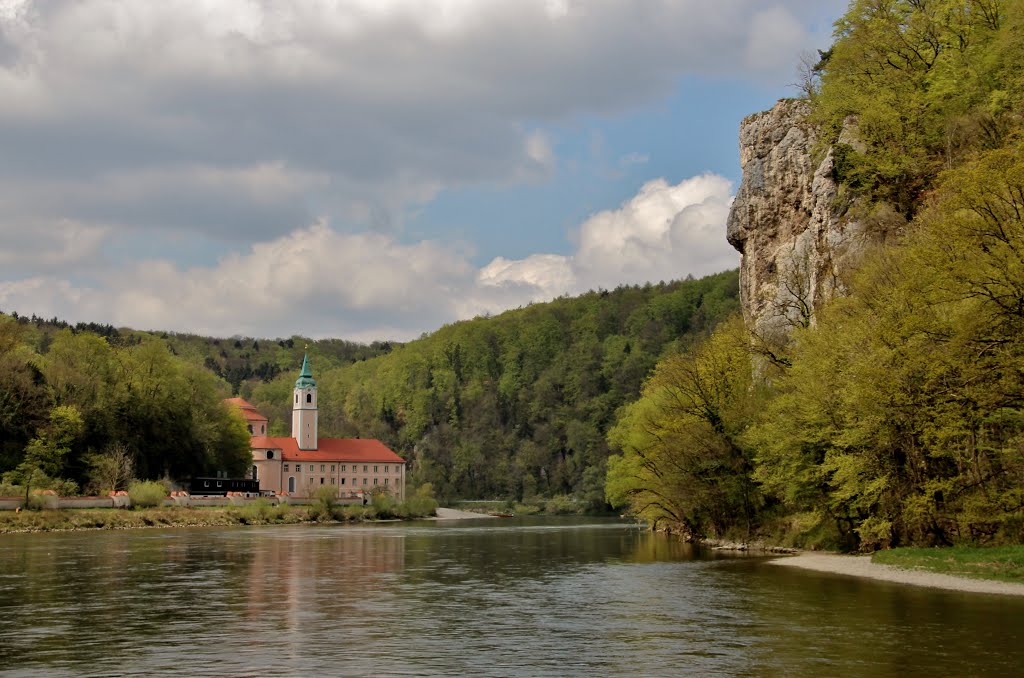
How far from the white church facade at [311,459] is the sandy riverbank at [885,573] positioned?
406ft

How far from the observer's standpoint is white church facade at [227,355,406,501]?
551 ft

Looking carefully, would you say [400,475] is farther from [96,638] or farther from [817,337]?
[96,638]

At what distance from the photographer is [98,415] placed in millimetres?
115125

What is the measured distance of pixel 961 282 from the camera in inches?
1351

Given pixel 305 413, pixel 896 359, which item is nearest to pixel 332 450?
pixel 305 413

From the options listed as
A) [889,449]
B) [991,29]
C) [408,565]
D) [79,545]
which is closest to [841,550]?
[889,449]

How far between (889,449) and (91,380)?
95614 millimetres

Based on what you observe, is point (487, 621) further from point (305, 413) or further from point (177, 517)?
point (305, 413)

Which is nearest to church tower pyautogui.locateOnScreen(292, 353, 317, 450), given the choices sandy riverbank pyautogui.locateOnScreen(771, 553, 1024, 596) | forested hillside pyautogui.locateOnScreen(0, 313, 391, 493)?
forested hillside pyautogui.locateOnScreen(0, 313, 391, 493)

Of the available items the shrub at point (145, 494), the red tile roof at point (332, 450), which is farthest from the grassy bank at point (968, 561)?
the red tile roof at point (332, 450)

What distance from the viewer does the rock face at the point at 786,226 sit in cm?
6334

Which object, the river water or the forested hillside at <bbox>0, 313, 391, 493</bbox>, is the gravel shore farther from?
the river water

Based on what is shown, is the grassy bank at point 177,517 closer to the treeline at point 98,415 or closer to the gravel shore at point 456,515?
the treeline at point 98,415

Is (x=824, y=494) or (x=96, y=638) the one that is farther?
(x=824, y=494)
